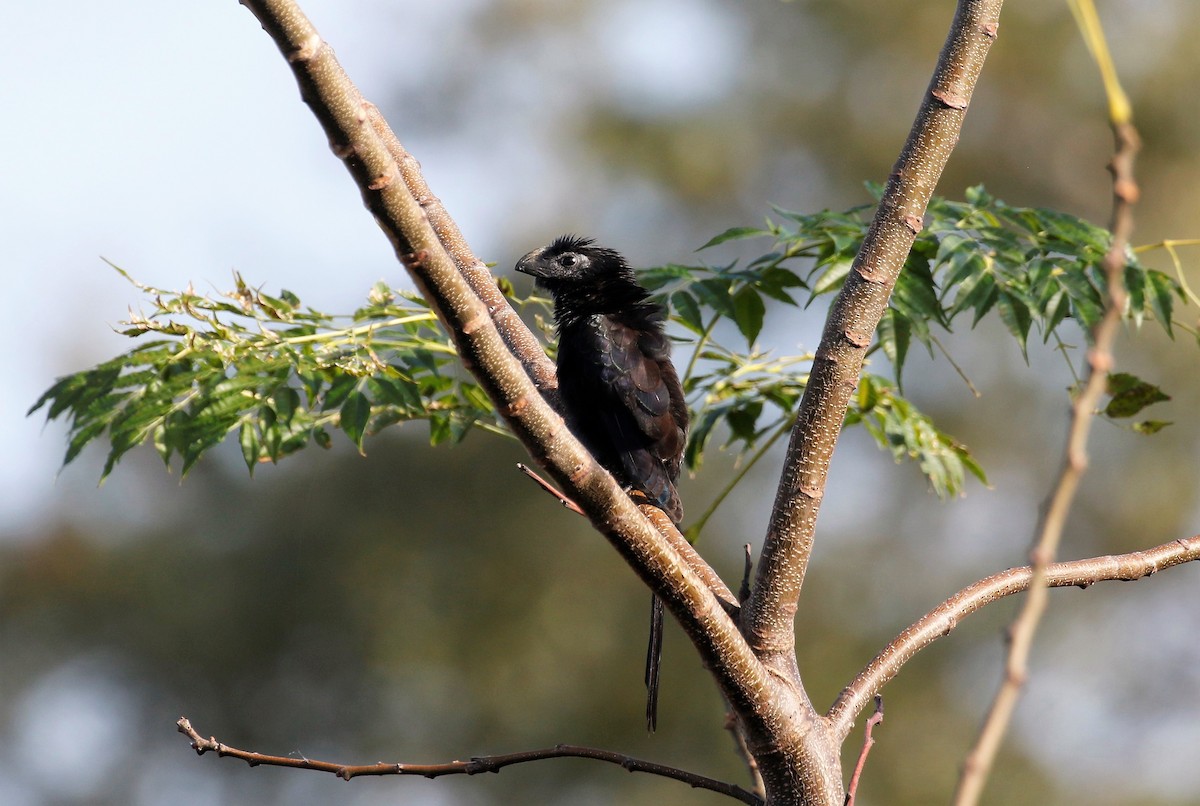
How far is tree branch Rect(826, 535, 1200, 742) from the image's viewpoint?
2.04 m

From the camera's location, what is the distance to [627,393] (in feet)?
12.2

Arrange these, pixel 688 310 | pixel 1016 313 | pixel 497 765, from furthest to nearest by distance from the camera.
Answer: pixel 688 310, pixel 1016 313, pixel 497 765

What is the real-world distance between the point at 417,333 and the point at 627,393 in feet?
3.16

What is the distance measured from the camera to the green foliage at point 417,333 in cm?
259

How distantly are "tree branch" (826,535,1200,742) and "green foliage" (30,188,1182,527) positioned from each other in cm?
57

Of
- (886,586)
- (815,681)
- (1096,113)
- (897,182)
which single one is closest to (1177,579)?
(886,586)

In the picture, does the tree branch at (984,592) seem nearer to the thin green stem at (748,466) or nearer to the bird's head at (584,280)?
the thin green stem at (748,466)

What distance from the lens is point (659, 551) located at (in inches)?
66.4

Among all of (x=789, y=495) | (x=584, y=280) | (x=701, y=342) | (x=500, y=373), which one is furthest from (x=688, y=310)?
(x=500, y=373)

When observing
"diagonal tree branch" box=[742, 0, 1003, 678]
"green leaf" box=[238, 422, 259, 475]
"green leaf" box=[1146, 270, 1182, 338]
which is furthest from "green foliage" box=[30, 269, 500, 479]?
"green leaf" box=[1146, 270, 1182, 338]

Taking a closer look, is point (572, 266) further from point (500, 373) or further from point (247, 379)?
point (500, 373)

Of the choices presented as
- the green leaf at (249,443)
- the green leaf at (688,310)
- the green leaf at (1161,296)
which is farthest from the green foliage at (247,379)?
the green leaf at (1161,296)

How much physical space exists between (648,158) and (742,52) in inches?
70.3

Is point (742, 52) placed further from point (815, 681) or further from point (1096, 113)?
point (815, 681)
